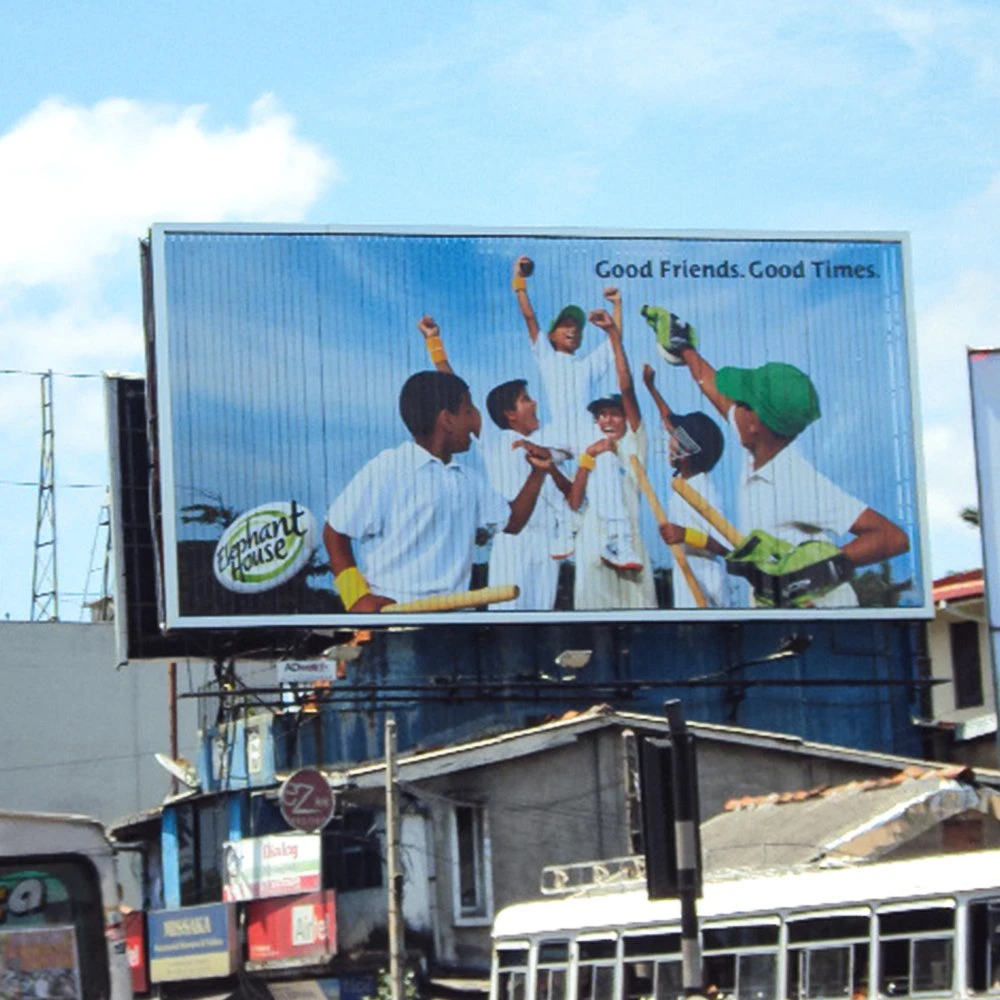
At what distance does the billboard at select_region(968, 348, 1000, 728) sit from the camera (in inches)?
887

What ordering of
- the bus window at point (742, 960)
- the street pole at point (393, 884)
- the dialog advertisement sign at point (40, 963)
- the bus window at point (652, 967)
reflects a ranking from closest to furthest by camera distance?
the dialog advertisement sign at point (40, 963) < the bus window at point (742, 960) < the bus window at point (652, 967) < the street pole at point (393, 884)

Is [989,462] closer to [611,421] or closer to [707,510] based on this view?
[707,510]

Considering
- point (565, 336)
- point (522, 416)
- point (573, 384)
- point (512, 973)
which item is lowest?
point (512, 973)

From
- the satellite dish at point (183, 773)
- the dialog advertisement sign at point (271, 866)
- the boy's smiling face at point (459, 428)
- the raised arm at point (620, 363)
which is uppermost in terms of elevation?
the raised arm at point (620, 363)

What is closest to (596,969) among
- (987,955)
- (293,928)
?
(987,955)

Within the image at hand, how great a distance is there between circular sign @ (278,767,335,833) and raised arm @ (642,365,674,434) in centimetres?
964

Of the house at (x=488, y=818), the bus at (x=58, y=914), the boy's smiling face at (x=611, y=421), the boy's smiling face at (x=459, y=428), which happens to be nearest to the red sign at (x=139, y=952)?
the house at (x=488, y=818)

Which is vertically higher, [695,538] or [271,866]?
[695,538]

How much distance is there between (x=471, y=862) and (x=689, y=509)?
8.11 meters

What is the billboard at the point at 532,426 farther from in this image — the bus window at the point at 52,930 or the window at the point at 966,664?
the bus window at the point at 52,930

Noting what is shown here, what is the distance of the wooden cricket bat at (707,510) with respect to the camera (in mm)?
39719

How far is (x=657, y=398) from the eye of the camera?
39906 mm

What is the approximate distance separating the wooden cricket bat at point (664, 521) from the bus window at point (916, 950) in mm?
20789

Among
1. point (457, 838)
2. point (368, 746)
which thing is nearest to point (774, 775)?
point (457, 838)
